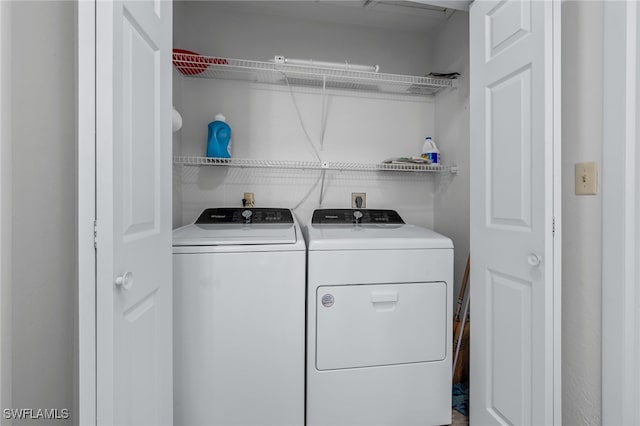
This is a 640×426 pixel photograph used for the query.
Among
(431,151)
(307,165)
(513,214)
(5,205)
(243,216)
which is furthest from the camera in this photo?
(431,151)

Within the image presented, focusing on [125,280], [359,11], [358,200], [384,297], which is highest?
[359,11]

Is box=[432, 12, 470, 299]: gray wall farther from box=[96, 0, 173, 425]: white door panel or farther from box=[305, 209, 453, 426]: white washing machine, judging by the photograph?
box=[96, 0, 173, 425]: white door panel

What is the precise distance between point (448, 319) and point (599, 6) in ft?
4.58

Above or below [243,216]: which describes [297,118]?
above

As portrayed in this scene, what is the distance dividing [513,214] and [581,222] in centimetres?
21

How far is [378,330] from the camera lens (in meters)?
1.54

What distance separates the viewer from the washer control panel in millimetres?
2000

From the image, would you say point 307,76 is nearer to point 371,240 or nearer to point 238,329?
point 371,240

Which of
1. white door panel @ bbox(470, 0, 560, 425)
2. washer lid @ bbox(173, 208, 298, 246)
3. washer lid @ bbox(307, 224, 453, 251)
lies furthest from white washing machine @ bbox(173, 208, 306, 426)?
white door panel @ bbox(470, 0, 560, 425)

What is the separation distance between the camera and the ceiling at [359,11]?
6.94 ft

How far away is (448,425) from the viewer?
5.34 ft

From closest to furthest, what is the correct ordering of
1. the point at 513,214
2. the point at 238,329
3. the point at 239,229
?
the point at 513,214, the point at 238,329, the point at 239,229

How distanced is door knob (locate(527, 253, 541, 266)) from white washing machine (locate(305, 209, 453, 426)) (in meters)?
0.47

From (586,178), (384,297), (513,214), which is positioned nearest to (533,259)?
(513,214)
